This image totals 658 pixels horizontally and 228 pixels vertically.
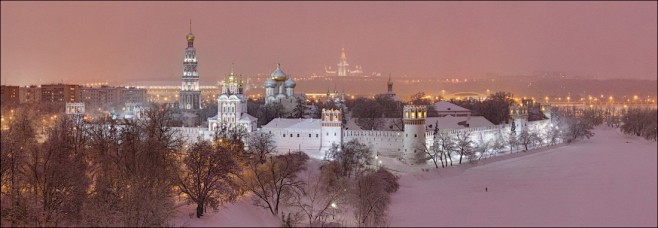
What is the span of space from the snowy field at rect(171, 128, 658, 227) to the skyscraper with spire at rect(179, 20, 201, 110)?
78.5 feet

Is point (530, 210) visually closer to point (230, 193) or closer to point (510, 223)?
point (510, 223)

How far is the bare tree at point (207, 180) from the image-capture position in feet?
57.3

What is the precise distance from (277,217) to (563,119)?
30.7m

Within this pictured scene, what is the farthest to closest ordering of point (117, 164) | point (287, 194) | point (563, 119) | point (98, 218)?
point (563, 119), point (287, 194), point (117, 164), point (98, 218)

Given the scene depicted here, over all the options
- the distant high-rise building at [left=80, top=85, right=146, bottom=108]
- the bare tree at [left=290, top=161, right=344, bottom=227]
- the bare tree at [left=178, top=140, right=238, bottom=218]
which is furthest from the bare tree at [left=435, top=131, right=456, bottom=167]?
the distant high-rise building at [left=80, top=85, right=146, bottom=108]

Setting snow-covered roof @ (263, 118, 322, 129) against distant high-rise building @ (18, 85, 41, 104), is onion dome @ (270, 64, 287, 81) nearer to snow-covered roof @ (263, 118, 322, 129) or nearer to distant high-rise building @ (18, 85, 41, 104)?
snow-covered roof @ (263, 118, 322, 129)

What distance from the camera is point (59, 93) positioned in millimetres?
59969

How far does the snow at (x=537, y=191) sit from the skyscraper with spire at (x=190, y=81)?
2609 centimetres

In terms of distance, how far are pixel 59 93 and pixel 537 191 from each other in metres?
48.7

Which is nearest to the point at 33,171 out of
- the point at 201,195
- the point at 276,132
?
the point at 201,195

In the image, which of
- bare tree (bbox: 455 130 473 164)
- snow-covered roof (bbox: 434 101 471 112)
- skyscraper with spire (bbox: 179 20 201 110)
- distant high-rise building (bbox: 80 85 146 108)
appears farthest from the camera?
distant high-rise building (bbox: 80 85 146 108)

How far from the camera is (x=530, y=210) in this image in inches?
733

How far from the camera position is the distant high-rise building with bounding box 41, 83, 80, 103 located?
194ft

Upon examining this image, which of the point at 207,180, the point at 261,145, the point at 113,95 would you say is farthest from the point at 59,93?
the point at 207,180
